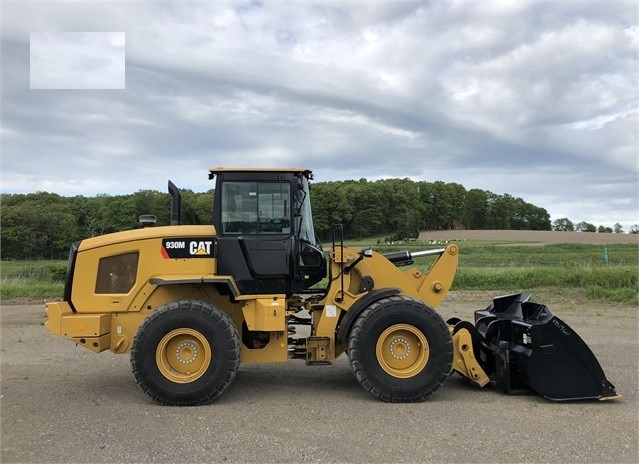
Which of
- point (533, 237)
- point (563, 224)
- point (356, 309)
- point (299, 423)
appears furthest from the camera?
point (563, 224)

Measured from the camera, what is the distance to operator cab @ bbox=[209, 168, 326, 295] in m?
6.13

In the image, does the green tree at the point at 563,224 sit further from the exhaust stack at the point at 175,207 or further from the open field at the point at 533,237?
the exhaust stack at the point at 175,207

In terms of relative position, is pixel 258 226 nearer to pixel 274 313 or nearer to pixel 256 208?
pixel 256 208

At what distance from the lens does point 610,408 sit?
5379mm

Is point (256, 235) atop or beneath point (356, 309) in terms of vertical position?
atop

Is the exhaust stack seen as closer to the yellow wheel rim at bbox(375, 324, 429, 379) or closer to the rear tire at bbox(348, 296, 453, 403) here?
the rear tire at bbox(348, 296, 453, 403)

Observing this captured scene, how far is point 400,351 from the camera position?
5.83 meters

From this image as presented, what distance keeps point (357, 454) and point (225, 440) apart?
1237mm

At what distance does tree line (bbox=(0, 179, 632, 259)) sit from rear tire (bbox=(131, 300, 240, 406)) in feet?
4.49

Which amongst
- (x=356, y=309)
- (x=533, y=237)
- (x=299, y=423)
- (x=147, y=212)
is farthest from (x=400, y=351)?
(x=533, y=237)

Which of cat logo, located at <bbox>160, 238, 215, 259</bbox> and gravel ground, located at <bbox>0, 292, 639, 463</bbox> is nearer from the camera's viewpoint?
gravel ground, located at <bbox>0, 292, 639, 463</bbox>

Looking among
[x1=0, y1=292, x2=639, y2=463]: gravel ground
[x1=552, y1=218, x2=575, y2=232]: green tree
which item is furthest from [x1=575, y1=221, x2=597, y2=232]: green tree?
[x1=0, y1=292, x2=639, y2=463]: gravel ground

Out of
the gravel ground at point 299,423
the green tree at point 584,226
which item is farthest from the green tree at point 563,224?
the gravel ground at point 299,423

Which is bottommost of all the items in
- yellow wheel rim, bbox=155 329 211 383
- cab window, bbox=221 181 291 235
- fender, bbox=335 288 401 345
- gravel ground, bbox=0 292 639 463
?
gravel ground, bbox=0 292 639 463
